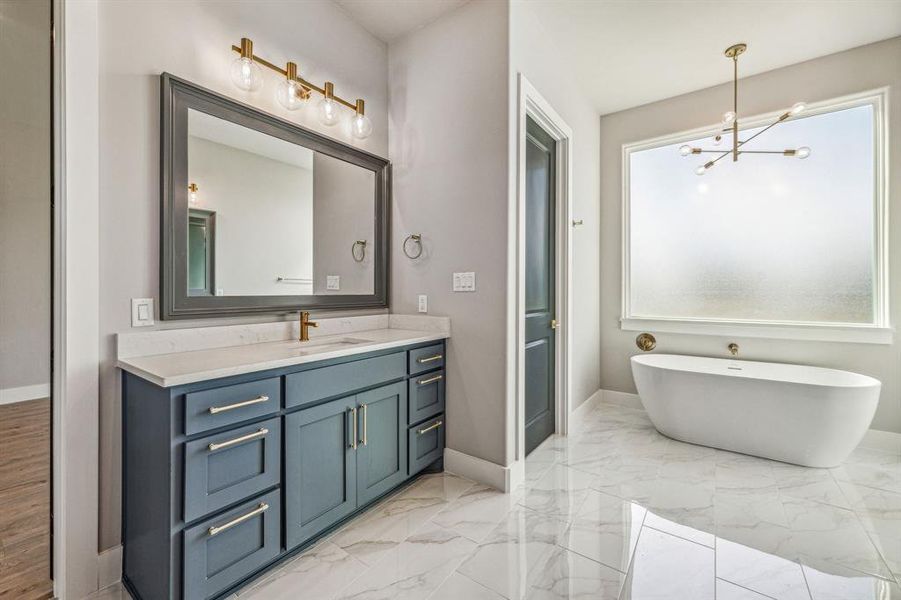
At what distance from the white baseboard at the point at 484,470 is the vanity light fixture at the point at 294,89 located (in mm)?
2098

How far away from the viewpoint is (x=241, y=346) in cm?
186

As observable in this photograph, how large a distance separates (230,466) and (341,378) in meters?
0.53

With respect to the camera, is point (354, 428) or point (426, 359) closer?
point (354, 428)

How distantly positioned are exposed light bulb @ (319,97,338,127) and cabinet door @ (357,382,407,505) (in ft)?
5.17

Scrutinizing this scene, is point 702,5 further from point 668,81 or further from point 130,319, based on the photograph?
point 130,319

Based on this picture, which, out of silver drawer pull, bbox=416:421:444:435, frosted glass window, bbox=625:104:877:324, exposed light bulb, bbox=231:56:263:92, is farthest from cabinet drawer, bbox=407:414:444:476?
frosted glass window, bbox=625:104:877:324

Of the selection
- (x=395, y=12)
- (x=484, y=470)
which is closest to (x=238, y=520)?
(x=484, y=470)

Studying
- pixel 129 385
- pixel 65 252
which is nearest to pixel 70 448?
pixel 129 385

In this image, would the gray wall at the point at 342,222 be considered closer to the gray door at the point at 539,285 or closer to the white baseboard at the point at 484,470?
the gray door at the point at 539,285

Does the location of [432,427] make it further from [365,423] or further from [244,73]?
[244,73]

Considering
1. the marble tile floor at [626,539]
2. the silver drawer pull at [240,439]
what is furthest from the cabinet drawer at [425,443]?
the silver drawer pull at [240,439]

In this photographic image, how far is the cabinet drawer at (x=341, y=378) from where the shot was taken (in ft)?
5.09

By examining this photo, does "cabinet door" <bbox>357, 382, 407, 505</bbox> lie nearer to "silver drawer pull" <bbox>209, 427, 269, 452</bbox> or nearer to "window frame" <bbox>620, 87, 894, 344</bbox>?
"silver drawer pull" <bbox>209, 427, 269, 452</bbox>

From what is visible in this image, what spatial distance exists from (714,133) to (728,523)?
10.1 feet
